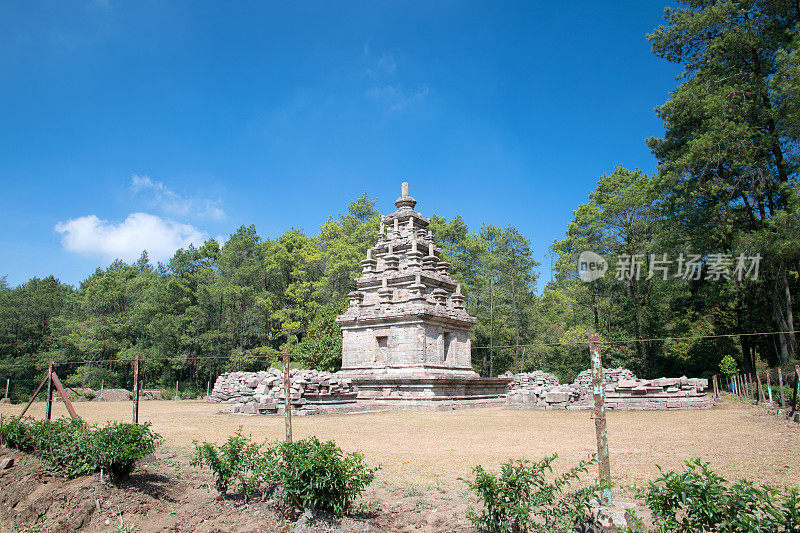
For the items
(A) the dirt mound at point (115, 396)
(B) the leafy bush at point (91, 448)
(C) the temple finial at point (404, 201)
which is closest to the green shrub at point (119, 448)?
(B) the leafy bush at point (91, 448)

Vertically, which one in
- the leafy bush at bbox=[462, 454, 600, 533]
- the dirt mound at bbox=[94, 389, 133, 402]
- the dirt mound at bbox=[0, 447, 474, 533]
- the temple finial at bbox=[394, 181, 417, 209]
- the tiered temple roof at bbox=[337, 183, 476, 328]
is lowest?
the dirt mound at bbox=[94, 389, 133, 402]

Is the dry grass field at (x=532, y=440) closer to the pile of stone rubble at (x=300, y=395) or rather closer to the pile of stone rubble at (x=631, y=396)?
the pile of stone rubble at (x=300, y=395)

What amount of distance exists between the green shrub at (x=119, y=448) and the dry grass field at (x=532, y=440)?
2998 millimetres

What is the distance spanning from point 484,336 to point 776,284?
19.9 m

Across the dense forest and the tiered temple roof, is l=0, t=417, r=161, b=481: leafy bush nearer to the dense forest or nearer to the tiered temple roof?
the dense forest

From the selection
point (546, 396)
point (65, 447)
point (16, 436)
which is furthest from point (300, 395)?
point (65, 447)

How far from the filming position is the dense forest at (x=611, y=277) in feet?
65.9

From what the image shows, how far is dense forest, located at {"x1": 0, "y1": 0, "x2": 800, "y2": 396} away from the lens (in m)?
20.1

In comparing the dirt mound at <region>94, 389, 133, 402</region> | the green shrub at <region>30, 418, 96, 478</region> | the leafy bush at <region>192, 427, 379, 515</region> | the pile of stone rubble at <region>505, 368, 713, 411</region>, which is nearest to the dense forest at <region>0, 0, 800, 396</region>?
the pile of stone rubble at <region>505, 368, 713, 411</region>

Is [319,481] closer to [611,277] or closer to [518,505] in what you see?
[518,505]

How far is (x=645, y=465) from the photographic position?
673 cm

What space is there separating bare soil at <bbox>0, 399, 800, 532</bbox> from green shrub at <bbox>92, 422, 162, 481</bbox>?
0.73ft

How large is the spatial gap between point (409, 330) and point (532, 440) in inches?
418

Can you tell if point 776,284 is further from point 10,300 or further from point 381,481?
point 10,300
